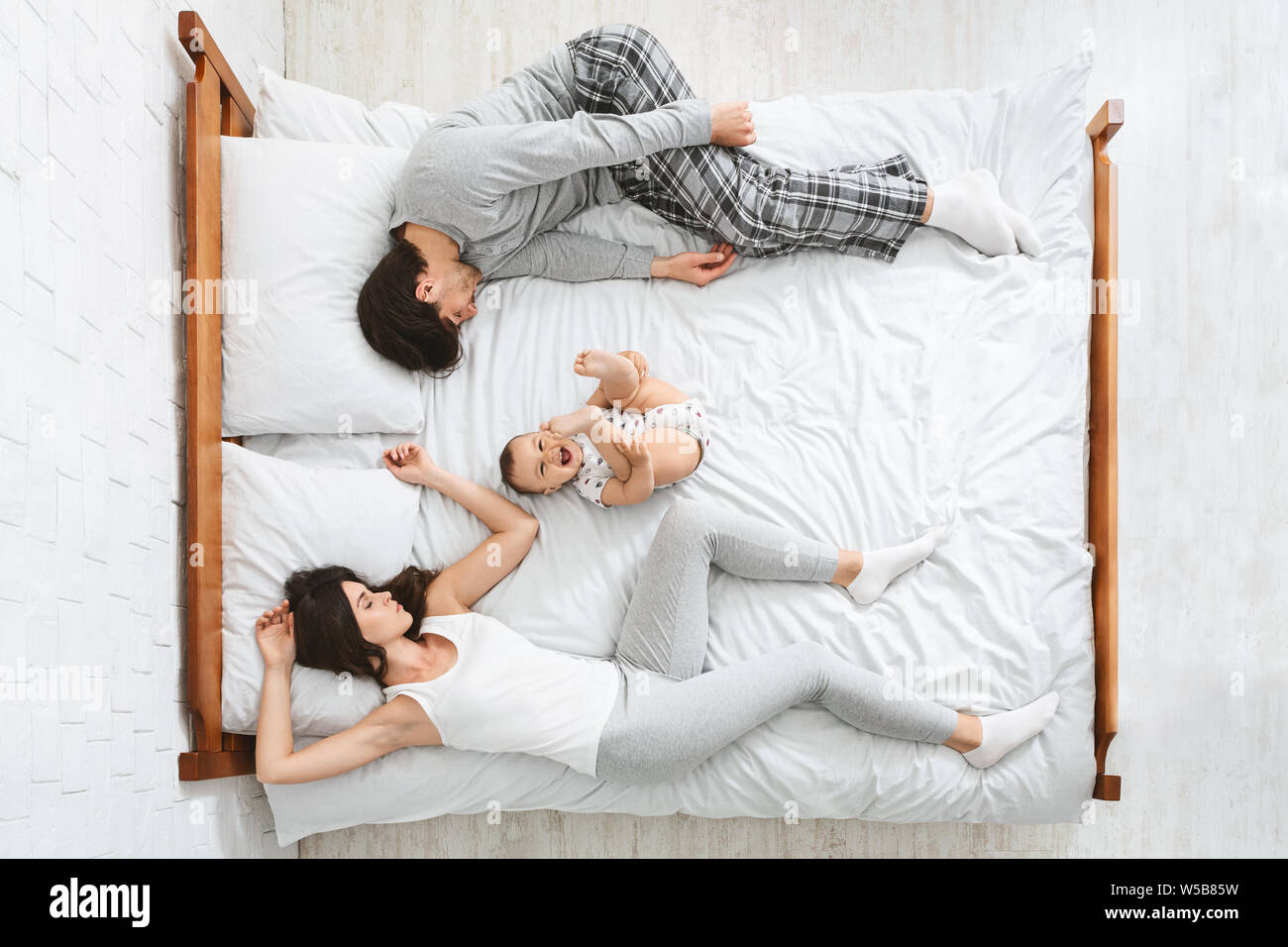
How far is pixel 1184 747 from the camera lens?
1841 millimetres

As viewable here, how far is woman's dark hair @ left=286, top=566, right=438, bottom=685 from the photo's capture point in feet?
4.99

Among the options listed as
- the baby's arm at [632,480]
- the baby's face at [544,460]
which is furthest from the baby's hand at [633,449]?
the baby's face at [544,460]

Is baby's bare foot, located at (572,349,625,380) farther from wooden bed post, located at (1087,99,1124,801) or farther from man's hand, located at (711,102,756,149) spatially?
wooden bed post, located at (1087,99,1124,801)

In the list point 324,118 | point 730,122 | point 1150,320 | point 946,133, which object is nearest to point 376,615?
point 324,118

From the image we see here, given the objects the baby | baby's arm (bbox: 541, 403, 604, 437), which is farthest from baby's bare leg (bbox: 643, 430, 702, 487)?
baby's arm (bbox: 541, 403, 604, 437)

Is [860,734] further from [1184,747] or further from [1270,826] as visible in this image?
[1270,826]

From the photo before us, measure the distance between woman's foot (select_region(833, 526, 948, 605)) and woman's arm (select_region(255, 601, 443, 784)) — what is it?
854mm

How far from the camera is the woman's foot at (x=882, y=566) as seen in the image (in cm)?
162

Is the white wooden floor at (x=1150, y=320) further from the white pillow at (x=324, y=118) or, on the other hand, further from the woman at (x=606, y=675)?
the woman at (x=606, y=675)

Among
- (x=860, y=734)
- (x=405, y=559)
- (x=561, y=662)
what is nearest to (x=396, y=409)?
(x=405, y=559)

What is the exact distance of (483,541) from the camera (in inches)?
66.5
